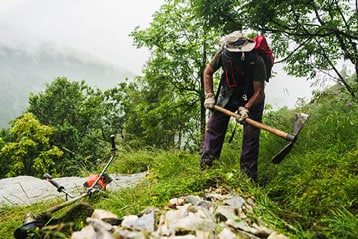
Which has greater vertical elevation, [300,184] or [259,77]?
[259,77]

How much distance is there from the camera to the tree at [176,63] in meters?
12.4

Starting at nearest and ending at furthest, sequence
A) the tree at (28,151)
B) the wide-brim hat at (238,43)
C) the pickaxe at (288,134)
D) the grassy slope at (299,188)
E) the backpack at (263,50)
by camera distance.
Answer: the grassy slope at (299,188) < the pickaxe at (288,134) < the wide-brim hat at (238,43) < the backpack at (263,50) < the tree at (28,151)

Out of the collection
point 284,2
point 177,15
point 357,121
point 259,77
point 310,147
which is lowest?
point 310,147

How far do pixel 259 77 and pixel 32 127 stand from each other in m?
25.4

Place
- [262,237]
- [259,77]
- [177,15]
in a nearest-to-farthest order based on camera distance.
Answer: [262,237], [259,77], [177,15]

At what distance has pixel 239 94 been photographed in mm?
3945

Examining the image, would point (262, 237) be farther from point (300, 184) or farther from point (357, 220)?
point (300, 184)

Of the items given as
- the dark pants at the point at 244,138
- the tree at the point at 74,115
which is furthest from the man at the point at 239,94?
the tree at the point at 74,115

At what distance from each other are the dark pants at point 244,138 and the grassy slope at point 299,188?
356mm

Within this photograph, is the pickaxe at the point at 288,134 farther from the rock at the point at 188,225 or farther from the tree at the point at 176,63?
the tree at the point at 176,63

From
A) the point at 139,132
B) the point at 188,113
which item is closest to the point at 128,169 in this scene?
the point at 188,113

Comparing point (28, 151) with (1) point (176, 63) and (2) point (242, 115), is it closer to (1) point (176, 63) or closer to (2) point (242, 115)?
(1) point (176, 63)

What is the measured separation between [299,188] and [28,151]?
2670 centimetres

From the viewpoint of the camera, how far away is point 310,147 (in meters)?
3.83
